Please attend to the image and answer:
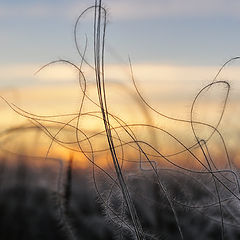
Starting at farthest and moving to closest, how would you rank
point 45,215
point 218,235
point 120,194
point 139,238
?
point 45,215
point 218,235
point 120,194
point 139,238

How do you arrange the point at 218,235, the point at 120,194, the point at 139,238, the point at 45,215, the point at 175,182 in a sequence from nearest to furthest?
1. the point at 139,238
2. the point at 120,194
3. the point at 175,182
4. the point at 218,235
5. the point at 45,215

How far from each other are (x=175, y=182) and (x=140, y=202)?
0.62ft

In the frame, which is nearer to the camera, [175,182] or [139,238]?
[139,238]

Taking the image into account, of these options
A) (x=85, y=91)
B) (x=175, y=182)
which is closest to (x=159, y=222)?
(x=175, y=182)

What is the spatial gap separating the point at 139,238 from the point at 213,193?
10.6 inches

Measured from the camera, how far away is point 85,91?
1.27 meters

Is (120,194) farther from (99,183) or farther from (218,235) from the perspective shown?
(218,235)

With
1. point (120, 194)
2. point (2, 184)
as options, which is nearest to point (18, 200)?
point (2, 184)

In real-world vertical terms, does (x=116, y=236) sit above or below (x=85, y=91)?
below

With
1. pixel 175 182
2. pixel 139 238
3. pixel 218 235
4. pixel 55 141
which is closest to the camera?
pixel 139 238

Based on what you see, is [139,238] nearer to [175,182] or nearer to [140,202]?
[175,182]

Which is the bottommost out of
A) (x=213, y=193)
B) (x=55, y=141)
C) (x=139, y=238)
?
(x=139, y=238)

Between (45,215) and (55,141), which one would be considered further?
(45,215)

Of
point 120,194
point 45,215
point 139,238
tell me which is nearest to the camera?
point 139,238
